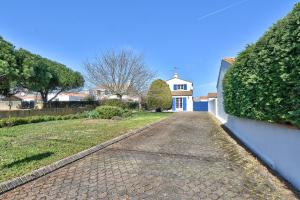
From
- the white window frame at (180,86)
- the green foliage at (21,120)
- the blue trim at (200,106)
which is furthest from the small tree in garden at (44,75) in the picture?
the blue trim at (200,106)

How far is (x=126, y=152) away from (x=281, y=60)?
5138 mm

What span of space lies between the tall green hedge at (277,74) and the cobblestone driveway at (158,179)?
1.44 metres

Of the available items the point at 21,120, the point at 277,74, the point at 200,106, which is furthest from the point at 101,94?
the point at 277,74

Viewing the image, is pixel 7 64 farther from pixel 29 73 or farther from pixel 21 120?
pixel 21 120

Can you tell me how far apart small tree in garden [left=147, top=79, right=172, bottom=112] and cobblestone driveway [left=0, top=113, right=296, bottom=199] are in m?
31.1

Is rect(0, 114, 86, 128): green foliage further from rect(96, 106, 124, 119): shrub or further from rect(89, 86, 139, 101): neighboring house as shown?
rect(89, 86, 139, 101): neighboring house

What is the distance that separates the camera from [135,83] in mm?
33906

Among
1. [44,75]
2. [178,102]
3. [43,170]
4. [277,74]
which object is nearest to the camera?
[277,74]

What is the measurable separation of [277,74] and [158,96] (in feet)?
111

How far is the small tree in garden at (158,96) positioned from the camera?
127ft

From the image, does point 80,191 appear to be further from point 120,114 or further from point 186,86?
point 186,86

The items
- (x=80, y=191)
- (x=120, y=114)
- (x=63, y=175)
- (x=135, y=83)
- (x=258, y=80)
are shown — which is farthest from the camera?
(x=135, y=83)

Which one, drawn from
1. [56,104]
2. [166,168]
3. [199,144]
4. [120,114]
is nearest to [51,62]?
[56,104]

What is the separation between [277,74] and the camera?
534 cm
